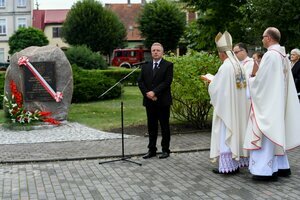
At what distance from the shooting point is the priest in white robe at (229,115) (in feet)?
24.6

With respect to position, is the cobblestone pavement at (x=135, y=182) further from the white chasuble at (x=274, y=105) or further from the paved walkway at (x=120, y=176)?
the white chasuble at (x=274, y=105)

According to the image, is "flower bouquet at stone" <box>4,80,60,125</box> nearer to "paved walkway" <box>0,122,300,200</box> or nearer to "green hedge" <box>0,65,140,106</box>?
"paved walkway" <box>0,122,300,200</box>

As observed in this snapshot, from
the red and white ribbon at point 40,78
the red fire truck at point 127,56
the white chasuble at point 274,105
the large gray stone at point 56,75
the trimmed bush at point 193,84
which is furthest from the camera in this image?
the red fire truck at point 127,56

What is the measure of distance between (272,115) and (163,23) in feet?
147

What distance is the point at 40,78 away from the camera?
13.1 metres

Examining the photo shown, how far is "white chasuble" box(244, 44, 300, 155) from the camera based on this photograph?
278 inches

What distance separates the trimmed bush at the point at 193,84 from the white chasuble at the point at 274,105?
158 inches

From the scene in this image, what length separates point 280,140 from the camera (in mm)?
7027

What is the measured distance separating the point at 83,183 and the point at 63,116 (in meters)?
6.58

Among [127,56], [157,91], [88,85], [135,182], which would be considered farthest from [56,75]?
[127,56]

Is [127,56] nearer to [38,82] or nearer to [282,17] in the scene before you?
[282,17]

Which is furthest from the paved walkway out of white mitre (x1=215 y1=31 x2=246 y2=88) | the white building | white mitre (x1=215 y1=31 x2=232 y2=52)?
the white building

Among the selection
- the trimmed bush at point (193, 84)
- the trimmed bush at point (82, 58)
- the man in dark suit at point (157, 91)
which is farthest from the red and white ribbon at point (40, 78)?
the trimmed bush at point (82, 58)

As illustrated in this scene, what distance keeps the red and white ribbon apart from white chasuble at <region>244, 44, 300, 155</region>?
23.0 feet
